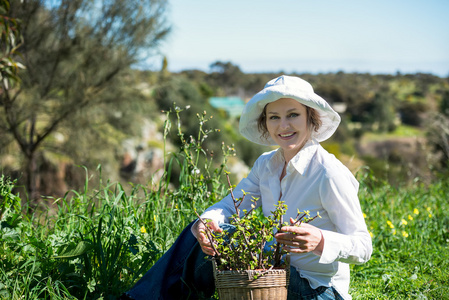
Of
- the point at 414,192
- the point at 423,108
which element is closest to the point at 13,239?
the point at 414,192

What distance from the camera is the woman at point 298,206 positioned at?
5.12 ft

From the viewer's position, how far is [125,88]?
13.8 m

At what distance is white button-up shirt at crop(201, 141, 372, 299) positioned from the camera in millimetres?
1557

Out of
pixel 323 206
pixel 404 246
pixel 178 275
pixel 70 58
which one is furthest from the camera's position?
pixel 70 58

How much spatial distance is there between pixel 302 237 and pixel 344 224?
0.85 ft

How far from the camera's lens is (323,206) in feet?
5.54

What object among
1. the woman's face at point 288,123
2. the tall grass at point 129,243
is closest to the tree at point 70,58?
the tall grass at point 129,243

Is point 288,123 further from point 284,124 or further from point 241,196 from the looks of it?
point 241,196

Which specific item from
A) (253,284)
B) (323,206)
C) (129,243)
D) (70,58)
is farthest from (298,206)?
(70,58)

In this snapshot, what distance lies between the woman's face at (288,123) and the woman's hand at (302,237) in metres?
0.48

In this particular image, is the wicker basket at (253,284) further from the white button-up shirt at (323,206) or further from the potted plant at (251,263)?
the white button-up shirt at (323,206)

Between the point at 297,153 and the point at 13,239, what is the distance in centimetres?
140

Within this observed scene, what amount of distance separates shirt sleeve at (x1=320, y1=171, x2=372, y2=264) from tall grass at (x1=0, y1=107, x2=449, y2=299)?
0.84 meters

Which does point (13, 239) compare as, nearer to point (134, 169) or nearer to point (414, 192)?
point (414, 192)
